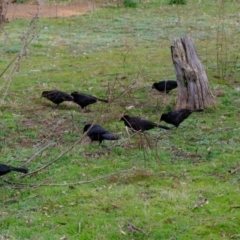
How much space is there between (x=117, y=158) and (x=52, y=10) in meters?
16.0

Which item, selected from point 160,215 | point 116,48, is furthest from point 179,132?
point 116,48

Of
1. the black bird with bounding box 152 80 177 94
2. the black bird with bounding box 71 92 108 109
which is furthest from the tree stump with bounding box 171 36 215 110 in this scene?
the black bird with bounding box 71 92 108 109

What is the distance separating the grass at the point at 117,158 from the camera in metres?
5.90

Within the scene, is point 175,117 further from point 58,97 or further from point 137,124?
point 58,97

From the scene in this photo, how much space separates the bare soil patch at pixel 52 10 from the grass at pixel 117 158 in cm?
688

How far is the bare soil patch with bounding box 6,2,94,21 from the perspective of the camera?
2194 cm

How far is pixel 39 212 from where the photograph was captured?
20.2 ft

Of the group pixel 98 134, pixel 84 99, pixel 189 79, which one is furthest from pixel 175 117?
pixel 84 99

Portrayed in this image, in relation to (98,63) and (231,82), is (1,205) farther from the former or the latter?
(98,63)

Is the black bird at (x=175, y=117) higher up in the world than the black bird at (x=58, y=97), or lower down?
higher up

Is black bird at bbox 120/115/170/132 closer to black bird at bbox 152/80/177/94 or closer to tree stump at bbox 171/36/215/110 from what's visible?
tree stump at bbox 171/36/215/110

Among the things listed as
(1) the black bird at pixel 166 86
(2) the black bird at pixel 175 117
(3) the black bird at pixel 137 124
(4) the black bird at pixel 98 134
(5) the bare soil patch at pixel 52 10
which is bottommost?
(5) the bare soil patch at pixel 52 10

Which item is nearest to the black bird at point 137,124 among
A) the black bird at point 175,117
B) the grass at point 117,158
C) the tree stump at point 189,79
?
the grass at point 117,158

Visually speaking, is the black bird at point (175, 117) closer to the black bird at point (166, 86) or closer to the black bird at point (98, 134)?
the black bird at point (98, 134)
